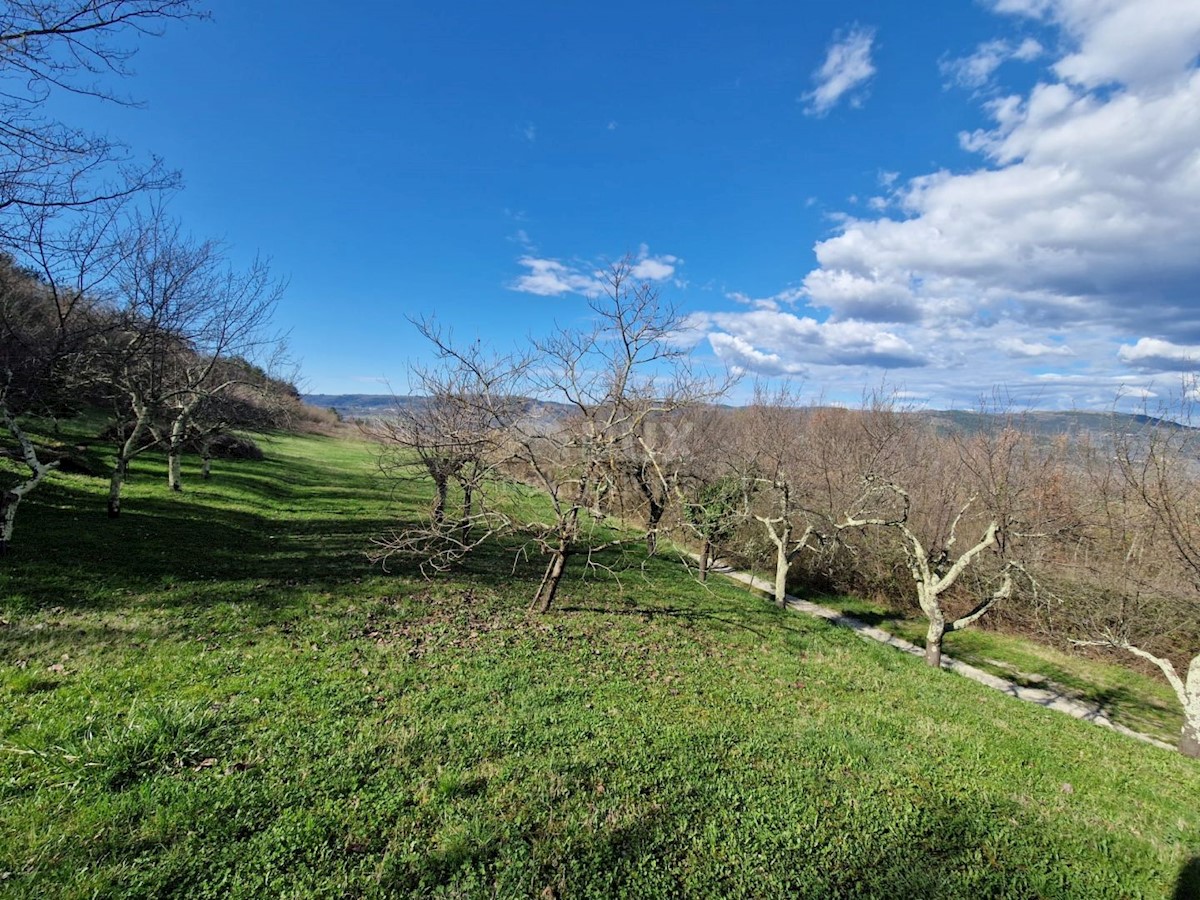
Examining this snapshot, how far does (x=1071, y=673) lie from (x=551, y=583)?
15.3 m

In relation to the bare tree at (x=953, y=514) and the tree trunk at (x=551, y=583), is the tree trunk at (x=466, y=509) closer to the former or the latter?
the tree trunk at (x=551, y=583)

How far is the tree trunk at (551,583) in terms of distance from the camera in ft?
30.2

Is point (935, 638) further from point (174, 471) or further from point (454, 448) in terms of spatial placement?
point (174, 471)

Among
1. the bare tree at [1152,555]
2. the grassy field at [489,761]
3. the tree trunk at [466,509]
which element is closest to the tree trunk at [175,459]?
the grassy field at [489,761]

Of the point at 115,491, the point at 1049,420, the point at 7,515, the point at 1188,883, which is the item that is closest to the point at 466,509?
the point at 7,515

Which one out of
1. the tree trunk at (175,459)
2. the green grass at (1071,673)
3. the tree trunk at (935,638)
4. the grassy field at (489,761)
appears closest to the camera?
the grassy field at (489,761)

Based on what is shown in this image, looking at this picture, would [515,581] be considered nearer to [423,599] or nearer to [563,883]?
[423,599]

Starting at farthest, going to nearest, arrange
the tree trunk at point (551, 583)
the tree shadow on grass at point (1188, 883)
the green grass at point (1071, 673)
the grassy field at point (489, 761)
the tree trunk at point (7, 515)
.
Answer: the green grass at point (1071, 673)
the tree trunk at point (551, 583)
the tree trunk at point (7, 515)
the tree shadow on grass at point (1188, 883)
the grassy field at point (489, 761)

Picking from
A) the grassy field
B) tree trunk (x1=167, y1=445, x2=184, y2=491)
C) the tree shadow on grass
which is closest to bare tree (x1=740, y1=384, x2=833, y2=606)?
the grassy field

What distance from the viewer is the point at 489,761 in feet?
15.6

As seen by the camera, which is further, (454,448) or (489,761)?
(454,448)

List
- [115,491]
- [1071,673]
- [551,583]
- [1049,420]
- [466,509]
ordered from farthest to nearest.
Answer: [1049,420], [1071,673], [466,509], [115,491], [551,583]

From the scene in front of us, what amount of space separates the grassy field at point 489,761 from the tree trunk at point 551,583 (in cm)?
35

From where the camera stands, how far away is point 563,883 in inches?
138
